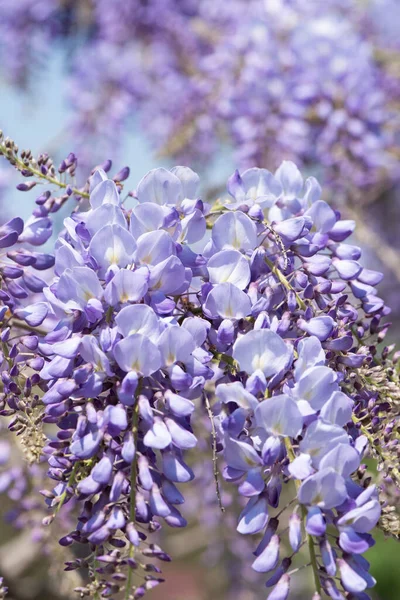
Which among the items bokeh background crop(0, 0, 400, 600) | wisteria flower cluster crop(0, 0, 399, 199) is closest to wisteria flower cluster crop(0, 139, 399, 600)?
bokeh background crop(0, 0, 400, 600)

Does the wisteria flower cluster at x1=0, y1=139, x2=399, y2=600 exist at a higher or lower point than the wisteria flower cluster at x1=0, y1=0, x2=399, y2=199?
lower

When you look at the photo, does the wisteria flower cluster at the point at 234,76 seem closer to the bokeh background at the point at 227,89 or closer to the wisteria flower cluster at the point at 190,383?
the bokeh background at the point at 227,89

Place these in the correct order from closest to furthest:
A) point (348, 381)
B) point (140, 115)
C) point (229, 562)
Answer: point (348, 381)
point (229, 562)
point (140, 115)

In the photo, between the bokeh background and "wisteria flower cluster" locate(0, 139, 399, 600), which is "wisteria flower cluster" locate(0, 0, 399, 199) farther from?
"wisteria flower cluster" locate(0, 139, 399, 600)

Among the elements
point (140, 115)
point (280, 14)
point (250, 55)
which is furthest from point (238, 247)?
point (140, 115)

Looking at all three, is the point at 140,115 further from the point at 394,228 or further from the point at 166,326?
the point at 166,326

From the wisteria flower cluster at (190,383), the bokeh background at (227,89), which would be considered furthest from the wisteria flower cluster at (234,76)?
the wisteria flower cluster at (190,383)

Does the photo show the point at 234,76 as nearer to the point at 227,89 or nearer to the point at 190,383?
the point at 227,89
